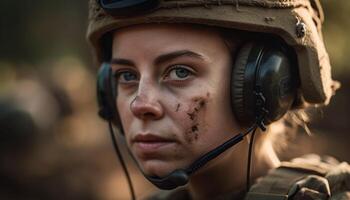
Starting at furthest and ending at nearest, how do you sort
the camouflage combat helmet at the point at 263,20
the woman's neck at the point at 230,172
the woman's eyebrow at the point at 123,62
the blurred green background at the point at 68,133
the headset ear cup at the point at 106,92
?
1. the blurred green background at the point at 68,133
2. the headset ear cup at the point at 106,92
3. the woman's neck at the point at 230,172
4. the woman's eyebrow at the point at 123,62
5. the camouflage combat helmet at the point at 263,20

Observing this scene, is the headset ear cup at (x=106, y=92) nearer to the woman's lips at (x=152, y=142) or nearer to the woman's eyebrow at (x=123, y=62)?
the woman's eyebrow at (x=123, y=62)

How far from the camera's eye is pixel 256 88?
2523mm

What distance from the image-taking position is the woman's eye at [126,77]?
8.87 feet

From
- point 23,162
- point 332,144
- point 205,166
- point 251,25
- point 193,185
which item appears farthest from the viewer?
point 332,144

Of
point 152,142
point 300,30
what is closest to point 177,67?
point 152,142

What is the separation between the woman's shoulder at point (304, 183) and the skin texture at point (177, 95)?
0.86 feet

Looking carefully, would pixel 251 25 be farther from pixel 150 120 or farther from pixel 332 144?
pixel 332 144

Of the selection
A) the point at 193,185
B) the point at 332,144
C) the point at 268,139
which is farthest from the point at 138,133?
the point at 332,144

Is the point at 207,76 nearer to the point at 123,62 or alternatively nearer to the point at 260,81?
the point at 260,81

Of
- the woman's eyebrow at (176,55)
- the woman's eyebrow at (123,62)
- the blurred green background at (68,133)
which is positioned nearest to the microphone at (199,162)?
the woman's eyebrow at (176,55)

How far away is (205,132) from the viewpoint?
2.57 m

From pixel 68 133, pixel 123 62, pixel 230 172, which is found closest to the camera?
pixel 123 62

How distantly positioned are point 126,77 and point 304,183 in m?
0.83

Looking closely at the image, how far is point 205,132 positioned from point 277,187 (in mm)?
366
